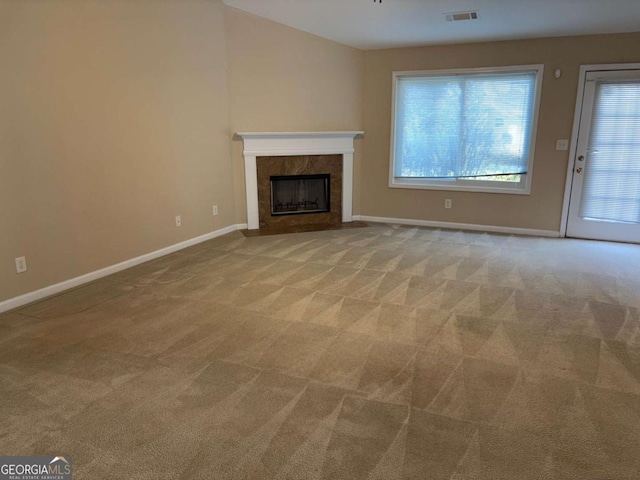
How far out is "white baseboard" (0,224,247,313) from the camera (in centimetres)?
311

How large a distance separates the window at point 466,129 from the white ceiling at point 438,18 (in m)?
0.49

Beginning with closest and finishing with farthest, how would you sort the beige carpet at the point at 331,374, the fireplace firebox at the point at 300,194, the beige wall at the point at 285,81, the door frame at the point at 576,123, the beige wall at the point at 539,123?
the beige carpet at the point at 331,374 < the door frame at the point at 576,123 < the beige wall at the point at 539,123 < the beige wall at the point at 285,81 < the fireplace firebox at the point at 300,194

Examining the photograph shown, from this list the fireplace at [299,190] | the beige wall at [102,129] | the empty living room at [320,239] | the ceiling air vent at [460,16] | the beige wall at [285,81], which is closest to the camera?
the empty living room at [320,239]

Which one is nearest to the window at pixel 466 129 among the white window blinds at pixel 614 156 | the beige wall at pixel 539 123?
the beige wall at pixel 539 123

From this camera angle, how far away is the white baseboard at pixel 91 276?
10.2 feet

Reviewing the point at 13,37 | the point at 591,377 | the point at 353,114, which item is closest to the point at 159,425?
the point at 591,377

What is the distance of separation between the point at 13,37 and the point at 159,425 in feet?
9.40

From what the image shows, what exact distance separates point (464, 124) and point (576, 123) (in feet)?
4.24

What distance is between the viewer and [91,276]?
368 cm

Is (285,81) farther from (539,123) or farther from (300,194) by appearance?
(539,123)

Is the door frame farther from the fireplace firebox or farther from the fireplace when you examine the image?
the fireplace firebox

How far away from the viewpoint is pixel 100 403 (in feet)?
6.58

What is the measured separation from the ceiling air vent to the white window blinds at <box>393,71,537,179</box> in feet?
Result: 3.83

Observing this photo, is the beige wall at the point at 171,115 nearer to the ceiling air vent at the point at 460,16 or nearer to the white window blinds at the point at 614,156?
the white window blinds at the point at 614,156
